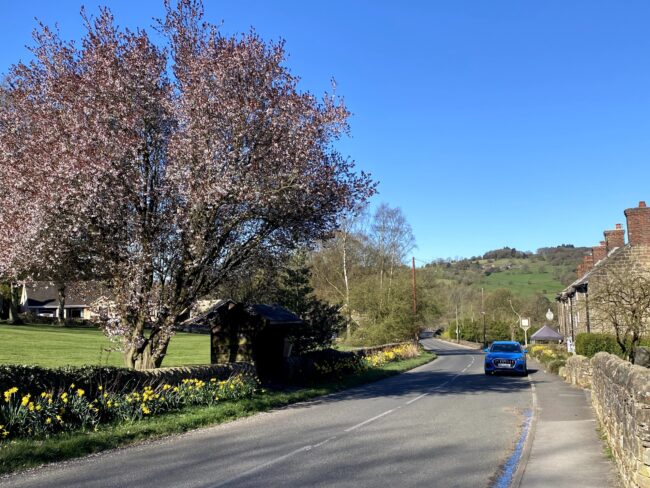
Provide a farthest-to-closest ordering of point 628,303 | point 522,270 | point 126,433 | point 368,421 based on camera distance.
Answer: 1. point 522,270
2. point 628,303
3. point 368,421
4. point 126,433

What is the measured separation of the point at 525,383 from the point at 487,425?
1202 cm

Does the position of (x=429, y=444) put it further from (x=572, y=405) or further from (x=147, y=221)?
(x=147, y=221)

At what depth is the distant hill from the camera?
375 feet

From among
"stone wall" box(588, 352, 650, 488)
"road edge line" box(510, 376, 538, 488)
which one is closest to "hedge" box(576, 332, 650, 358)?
"road edge line" box(510, 376, 538, 488)

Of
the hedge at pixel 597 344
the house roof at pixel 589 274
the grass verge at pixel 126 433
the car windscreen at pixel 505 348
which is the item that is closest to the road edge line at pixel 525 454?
the grass verge at pixel 126 433

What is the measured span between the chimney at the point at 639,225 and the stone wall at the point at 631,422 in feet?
91.7

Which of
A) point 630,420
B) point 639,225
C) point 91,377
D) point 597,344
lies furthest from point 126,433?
point 639,225

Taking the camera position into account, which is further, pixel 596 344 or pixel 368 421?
pixel 596 344

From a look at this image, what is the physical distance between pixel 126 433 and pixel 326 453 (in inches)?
150

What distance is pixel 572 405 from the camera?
52.6 feet

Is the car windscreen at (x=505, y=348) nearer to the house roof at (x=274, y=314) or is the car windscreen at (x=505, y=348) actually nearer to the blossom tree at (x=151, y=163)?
the house roof at (x=274, y=314)

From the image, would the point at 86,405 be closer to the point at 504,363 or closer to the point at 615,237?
the point at 504,363

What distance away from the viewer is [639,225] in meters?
34.1

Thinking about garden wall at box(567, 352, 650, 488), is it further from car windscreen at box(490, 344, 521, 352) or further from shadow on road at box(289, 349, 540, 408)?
car windscreen at box(490, 344, 521, 352)
